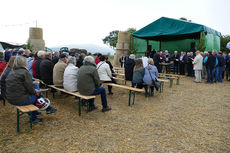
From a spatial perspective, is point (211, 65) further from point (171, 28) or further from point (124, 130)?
point (124, 130)

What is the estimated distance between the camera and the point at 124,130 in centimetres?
356

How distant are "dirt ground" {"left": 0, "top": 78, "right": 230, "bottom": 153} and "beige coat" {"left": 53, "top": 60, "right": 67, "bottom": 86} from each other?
2.38 ft

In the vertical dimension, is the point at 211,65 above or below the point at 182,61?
below

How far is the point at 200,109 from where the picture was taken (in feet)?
16.8

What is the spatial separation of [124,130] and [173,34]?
10546 mm

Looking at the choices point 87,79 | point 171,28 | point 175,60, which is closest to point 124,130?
point 87,79

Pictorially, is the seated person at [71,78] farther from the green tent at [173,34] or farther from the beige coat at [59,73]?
the green tent at [173,34]

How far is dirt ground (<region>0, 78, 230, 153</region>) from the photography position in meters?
A: 2.94

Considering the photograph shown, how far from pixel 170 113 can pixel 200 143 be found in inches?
61.7

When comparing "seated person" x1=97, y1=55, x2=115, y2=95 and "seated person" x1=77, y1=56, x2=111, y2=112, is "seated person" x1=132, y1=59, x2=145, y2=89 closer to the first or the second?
"seated person" x1=97, y1=55, x2=115, y2=95

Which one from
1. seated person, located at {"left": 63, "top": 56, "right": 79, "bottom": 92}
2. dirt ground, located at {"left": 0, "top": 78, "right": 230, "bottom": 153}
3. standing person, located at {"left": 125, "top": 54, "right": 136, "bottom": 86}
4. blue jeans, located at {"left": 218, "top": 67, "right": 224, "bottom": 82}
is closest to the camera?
dirt ground, located at {"left": 0, "top": 78, "right": 230, "bottom": 153}

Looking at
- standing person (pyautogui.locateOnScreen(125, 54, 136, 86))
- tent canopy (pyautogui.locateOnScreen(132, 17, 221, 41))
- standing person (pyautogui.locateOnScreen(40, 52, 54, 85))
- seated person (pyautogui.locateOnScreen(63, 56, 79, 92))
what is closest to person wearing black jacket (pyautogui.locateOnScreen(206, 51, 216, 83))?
tent canopy (pyautogui.locateOnScreen(132, 17, 221, 41))

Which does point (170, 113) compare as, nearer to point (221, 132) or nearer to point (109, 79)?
point (221, 132)

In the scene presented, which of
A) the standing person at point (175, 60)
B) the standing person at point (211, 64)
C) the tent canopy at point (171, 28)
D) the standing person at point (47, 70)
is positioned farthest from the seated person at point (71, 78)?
the tent canopy at point (171, 28)
